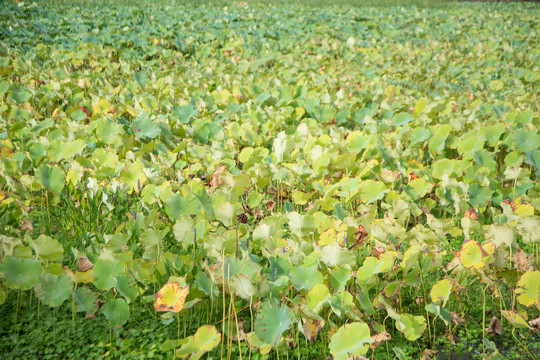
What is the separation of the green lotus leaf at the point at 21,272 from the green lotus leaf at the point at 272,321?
25.2 inches

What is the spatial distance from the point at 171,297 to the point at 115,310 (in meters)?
0.21

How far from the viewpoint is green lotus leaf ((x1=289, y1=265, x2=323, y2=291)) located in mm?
1171

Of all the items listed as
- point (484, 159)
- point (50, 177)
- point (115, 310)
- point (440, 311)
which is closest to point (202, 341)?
point (115, 310)

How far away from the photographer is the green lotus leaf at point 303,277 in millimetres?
1171

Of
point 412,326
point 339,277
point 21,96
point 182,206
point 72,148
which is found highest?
point 21,96

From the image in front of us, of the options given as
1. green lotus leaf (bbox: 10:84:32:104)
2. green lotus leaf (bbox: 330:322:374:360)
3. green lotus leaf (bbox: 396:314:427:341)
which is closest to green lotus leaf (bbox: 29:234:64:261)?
green lotus leaf (bbox: 330:322:374:360)

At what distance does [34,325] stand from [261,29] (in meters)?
6.46

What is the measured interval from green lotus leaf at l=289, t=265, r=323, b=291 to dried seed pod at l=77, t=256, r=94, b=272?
1.92 feet

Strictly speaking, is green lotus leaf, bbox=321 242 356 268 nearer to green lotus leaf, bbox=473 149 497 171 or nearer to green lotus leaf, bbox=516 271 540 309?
green lotus leaf, bbox=516 271 540 309

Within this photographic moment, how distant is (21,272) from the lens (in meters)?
1.15

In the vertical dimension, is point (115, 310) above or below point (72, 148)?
below

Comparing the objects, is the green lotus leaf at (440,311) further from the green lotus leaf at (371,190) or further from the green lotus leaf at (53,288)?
the green lotus leaf at (53,288)

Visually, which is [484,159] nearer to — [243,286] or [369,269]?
[369,269]

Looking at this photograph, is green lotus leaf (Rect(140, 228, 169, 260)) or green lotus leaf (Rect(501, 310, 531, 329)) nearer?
green lotus leaf (Rect(501, 310, 531, 329))
